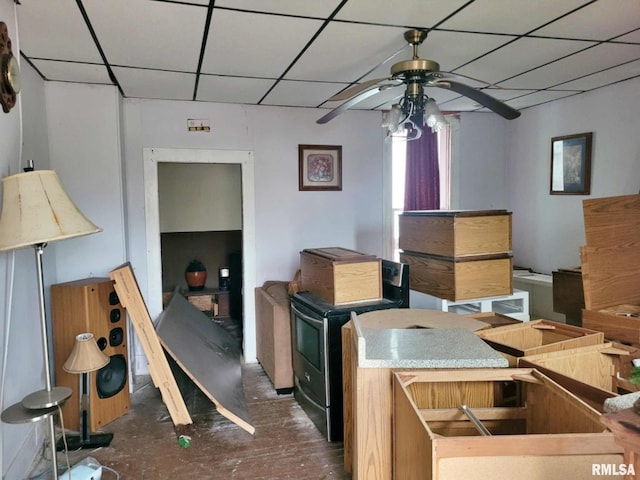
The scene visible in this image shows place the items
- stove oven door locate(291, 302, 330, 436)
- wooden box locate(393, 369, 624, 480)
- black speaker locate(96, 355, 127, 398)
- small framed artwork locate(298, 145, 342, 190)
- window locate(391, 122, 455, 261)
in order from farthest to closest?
window locate(391, 122, 455, 261) < small framed artwork locate(298, 145, 342, 190) < black speaker locate(96, 355, 127, 398) < stove oven door locate(291, 302, 330, 436) < wooden box locate(393, 369, 624, 480)

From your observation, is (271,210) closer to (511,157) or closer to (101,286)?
(101,286)

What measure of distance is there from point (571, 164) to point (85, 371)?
13.4ft

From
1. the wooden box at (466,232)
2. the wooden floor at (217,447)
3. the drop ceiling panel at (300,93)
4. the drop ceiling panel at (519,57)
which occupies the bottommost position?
the wooden floor at (217,447)

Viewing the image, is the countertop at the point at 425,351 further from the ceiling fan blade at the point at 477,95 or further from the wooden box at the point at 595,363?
the ceiling fan blade at the point at 477,95

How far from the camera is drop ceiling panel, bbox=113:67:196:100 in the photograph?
3004mm

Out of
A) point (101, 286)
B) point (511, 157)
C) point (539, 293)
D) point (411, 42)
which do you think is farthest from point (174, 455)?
point (511, 157)

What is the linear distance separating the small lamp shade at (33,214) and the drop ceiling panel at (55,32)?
787mm

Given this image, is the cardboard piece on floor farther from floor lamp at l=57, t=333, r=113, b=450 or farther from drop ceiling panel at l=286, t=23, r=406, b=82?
drop ceiling panel at l=286, t=23, r=406, b=82

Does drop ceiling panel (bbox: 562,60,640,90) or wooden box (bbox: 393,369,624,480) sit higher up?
drop ceiling panel (bbox: 562,60,640,90)

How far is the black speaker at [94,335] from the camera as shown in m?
2.82

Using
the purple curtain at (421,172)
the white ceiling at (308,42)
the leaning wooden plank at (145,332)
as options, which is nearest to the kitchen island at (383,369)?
the white ceiling at (308,42)

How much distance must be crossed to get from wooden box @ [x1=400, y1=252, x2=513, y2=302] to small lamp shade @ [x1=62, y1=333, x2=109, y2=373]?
2245 mm

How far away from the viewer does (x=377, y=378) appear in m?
1.55

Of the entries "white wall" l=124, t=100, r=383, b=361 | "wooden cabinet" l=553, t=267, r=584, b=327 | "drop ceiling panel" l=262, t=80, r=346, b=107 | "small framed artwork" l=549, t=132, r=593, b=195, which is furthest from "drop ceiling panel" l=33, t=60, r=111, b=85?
"small framed artwork" l=549, t=132, r=593, b=195
